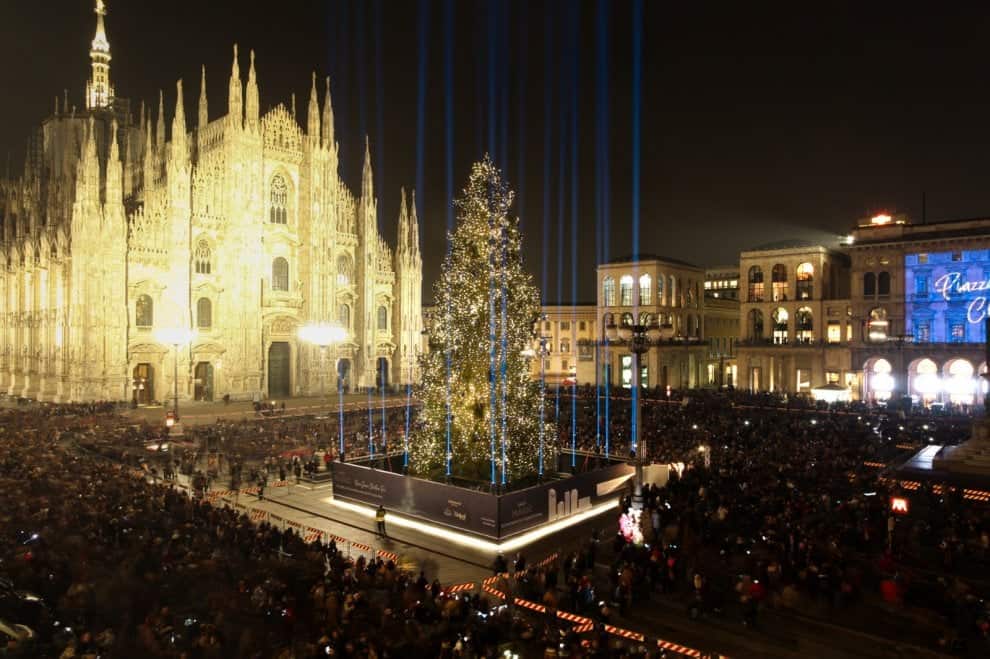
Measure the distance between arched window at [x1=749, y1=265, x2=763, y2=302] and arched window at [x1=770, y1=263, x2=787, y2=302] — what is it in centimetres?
103

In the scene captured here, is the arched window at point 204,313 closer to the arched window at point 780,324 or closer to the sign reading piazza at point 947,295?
the arched window at point 780,324

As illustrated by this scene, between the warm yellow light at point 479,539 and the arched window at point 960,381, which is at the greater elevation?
the arched window at point 960,381

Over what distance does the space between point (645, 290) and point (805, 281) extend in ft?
46.1

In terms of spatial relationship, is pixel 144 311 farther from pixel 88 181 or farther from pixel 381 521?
pixel 381 521

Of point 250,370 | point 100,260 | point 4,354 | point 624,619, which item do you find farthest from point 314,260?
point 624,619

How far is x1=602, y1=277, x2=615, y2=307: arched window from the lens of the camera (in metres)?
66.4

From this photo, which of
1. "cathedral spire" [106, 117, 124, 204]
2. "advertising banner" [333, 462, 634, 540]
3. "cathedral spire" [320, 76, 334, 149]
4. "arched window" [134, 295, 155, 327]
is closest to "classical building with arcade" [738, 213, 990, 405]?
"advertising banner" [333, 462, 634, 540]

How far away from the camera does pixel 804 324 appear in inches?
2295

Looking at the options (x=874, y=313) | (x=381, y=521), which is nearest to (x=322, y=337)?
(x=381, y=521)

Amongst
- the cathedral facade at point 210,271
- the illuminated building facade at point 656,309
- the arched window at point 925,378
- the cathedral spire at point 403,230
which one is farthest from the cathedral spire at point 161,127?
the arched window at point 925,378

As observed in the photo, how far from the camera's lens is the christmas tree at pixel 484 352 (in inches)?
801

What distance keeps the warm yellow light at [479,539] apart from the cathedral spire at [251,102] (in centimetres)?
3646

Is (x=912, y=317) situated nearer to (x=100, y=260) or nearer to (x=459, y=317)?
(x=459, y=317)

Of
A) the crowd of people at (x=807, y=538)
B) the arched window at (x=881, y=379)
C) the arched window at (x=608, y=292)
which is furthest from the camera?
the arched window at (x=608, y=292)
